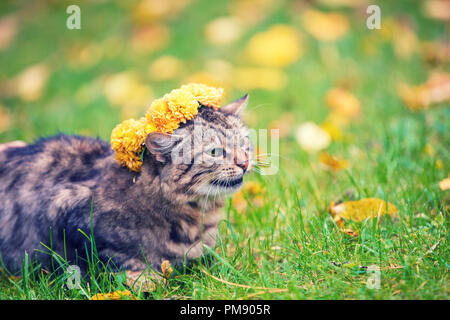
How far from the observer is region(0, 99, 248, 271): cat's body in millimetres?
2078

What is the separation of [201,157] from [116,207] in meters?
0.49

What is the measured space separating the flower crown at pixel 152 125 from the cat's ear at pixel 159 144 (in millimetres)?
60

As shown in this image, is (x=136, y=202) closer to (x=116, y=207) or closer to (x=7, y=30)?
(x=116, y=207)

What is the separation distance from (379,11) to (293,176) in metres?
2.98

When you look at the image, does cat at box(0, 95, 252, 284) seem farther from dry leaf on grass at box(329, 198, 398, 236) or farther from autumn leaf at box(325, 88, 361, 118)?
autumn leaf at box(325, 88, 361, 118)

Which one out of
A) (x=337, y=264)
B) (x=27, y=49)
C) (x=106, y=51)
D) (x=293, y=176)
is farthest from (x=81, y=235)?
(x=27, y=49)

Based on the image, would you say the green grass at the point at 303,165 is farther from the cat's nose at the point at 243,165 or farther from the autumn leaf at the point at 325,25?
the cat's nose at the point at 243,165

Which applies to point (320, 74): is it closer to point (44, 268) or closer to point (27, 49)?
point (44, 268)

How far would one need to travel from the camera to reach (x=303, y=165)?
3172 millimetres

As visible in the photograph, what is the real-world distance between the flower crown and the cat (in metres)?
0.05

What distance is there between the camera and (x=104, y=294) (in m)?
1.94

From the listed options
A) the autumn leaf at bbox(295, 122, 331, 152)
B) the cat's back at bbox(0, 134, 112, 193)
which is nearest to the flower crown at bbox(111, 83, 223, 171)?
the cat's back at bbox(0, 134, 112, 193)

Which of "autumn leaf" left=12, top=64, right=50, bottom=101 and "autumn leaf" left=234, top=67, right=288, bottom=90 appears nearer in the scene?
"autumn leaf" left=234, top=67, right=288, bottom=90
